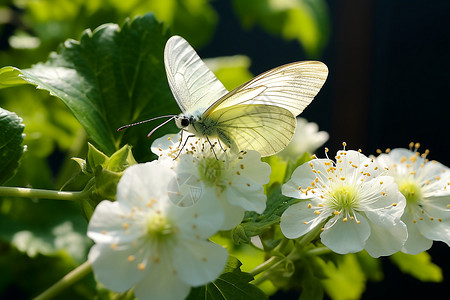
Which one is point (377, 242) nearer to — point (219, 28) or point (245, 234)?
point (245, 234)

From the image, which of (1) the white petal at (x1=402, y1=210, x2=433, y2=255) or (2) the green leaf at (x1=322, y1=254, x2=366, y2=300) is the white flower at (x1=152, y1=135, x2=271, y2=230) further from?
(2) the green leaf at (x1=322, y1=254, x2=366, y2=300)

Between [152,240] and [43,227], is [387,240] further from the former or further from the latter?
[43,227]

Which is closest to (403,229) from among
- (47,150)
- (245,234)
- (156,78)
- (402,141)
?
(245,234)

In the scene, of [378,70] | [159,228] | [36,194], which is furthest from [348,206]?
[378,70]

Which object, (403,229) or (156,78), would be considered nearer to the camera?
(403,229)

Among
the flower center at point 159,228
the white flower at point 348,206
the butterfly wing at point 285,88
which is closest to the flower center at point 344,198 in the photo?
the white flower at point 348,206

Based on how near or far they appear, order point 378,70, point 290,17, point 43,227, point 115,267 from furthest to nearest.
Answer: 1. point 378,70
2. point 290,17
3. point 43,227
4. point 115,267
